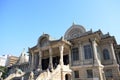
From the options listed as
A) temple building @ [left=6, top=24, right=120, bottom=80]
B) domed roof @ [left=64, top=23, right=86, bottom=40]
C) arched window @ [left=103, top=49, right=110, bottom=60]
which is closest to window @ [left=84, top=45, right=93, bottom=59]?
temple building @ [left=6, top=24, right=120, bottom=80]

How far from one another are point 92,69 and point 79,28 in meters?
10.5

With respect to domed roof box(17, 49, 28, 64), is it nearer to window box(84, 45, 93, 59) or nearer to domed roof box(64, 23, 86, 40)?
domed roof box(64, 23, 86, 40)

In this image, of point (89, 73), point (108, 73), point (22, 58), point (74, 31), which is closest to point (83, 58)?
point (89, 73)

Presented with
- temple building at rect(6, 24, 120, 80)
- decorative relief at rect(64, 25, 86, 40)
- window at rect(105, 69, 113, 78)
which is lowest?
window at rect(105, 69, 113, 78)

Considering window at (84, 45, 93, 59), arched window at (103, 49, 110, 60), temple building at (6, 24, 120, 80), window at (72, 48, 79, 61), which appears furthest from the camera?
arched window at (103, 49, 110, 60)

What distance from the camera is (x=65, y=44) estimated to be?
22000 mm

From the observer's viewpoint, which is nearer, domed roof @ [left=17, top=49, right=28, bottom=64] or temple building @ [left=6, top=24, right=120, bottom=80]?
temple building @ [left=6, top=24, right=120, bottom=80]

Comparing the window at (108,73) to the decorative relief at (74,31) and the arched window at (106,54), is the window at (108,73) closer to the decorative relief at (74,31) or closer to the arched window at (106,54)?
the arched window at (106,54)

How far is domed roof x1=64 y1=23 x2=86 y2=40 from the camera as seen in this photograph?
2648 centimetres

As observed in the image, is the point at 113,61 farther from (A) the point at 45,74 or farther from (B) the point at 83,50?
(A) the point at 45,74

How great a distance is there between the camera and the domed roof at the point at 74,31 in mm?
26478

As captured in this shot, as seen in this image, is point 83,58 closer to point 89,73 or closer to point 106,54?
point 89,73

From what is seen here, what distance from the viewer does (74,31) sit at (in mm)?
27547

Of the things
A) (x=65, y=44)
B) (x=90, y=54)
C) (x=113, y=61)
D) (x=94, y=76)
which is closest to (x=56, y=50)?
(x=65, y=44)
